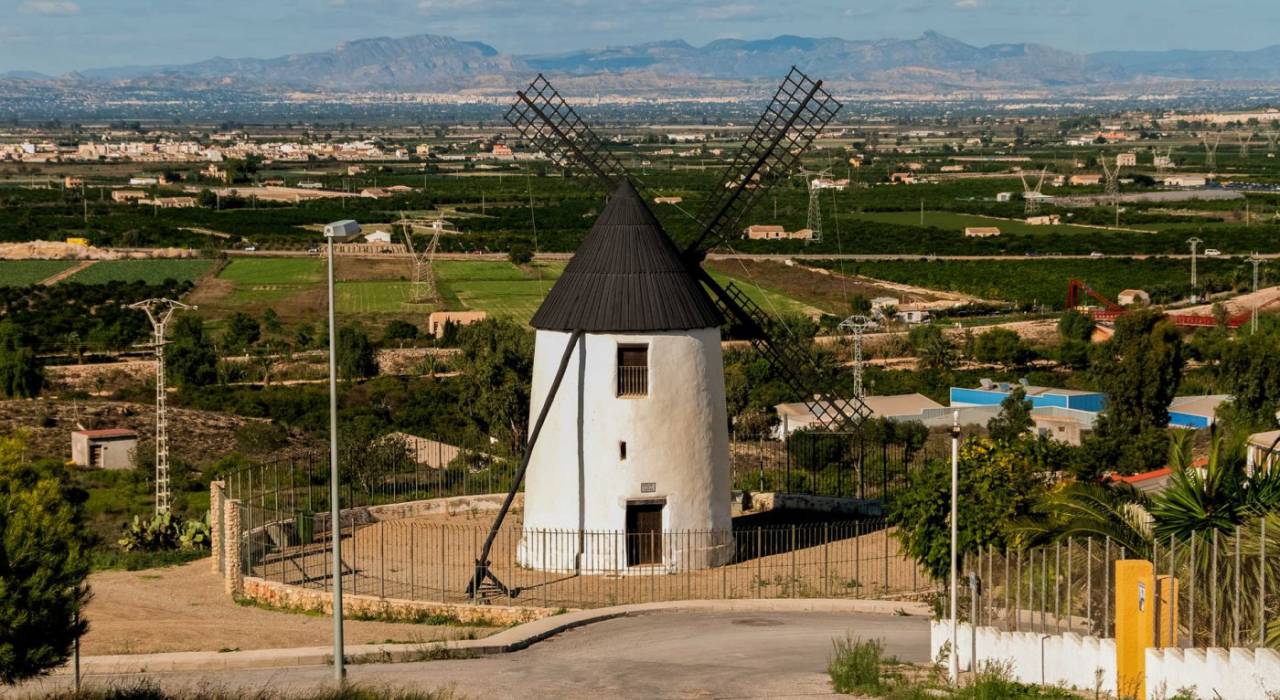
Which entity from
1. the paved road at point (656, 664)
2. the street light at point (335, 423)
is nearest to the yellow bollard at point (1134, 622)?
the paved road at point (656, 664)

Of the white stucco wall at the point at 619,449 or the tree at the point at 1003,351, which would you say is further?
the tree at the point at 1003,351

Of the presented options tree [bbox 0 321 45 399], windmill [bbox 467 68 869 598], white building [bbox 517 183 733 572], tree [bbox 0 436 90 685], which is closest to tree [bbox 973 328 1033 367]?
tree [bbox 0 321 45 399]

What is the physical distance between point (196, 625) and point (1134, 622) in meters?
12.8

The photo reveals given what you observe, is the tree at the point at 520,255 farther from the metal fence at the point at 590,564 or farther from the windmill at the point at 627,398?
the windmill at the point at 627,398

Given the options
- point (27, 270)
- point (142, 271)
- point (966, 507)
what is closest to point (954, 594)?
point (966, 507)

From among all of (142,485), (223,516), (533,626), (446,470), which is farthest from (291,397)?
(533,626)

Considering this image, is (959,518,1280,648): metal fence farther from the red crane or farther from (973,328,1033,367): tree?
the red crane

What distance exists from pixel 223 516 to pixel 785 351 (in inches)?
358

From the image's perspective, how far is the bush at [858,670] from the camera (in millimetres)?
18406

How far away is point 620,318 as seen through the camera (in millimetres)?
26250

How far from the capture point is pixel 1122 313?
222 feet

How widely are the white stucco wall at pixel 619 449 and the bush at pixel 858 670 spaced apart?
736 cm

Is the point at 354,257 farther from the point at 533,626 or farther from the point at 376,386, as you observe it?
the point at 533,626

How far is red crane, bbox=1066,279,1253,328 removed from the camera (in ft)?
237
